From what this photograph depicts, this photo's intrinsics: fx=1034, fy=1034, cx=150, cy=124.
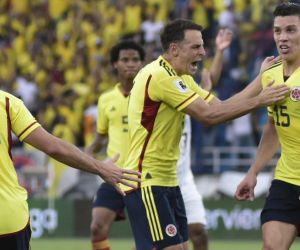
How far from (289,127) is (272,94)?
0.36 m

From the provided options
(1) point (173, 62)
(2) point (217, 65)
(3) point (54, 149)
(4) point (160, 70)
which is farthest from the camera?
(2) point (217, 65)

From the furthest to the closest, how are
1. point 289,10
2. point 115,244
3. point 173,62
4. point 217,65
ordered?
point 115,244 → point 217,65 → point 173,62 → point 289,10

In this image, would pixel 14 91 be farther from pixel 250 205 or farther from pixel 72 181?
pixel 250 205

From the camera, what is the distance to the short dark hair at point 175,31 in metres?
9.52

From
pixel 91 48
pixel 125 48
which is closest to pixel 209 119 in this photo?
pixel 125 48

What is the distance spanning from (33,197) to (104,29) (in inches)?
203

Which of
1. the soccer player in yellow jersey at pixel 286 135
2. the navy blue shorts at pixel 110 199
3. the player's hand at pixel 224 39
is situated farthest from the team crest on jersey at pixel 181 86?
the navy blue shorts at pixel 110 199

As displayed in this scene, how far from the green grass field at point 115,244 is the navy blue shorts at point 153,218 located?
7.22 meters

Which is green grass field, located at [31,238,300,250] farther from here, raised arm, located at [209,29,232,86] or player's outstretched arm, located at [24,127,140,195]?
player's outstretched arm, located at [24,127,140,195]

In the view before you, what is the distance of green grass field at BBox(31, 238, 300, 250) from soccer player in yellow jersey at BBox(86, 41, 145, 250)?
4314mm

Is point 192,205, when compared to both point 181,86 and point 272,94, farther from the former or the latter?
point 272,94

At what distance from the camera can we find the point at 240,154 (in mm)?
19812

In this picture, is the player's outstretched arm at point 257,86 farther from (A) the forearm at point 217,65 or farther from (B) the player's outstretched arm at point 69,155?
(A) the forearm at point 217,65

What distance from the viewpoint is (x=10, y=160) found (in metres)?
7.38
